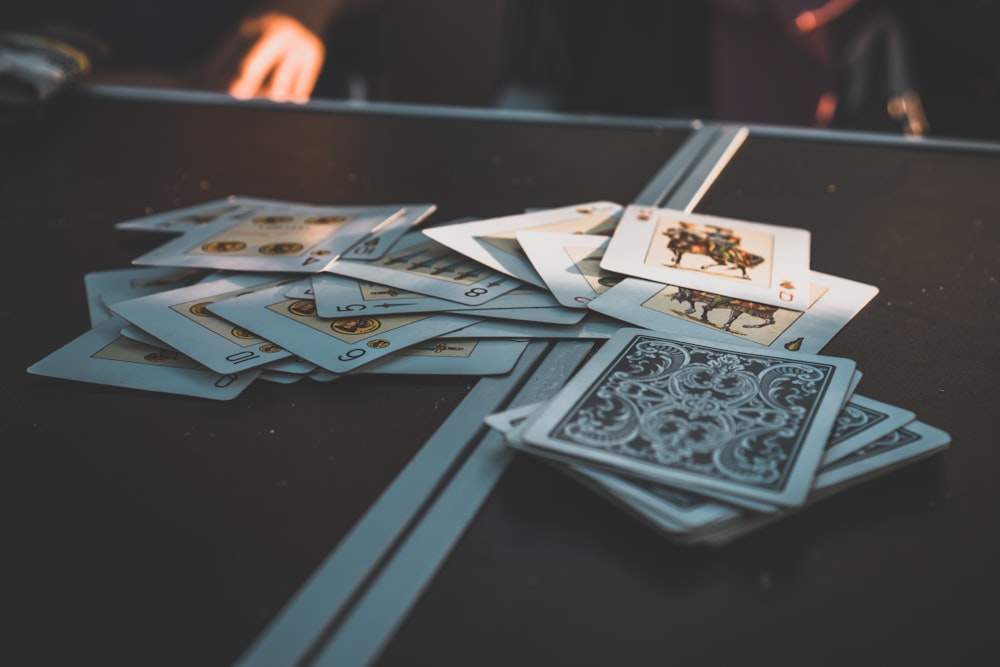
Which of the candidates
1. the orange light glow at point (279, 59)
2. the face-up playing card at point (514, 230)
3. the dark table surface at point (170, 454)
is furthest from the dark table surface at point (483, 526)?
the orange light glow at point (279, 59)

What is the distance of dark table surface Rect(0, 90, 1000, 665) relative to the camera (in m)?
0.61

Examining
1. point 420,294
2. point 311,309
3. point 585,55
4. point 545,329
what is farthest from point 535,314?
point 585,55

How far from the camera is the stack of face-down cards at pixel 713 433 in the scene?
0.69 meters

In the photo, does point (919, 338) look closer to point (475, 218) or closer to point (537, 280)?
point (537, 280)

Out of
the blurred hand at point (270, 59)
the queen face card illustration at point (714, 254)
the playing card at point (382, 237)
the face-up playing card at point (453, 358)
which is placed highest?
the blurred hand at point (270, 59)

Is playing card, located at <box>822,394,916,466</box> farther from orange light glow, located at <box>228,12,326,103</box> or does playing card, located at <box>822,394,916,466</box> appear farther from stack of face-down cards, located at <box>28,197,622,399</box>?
orange light glow, located at <box>228,12,326,103</box>

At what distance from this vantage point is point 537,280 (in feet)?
3.48

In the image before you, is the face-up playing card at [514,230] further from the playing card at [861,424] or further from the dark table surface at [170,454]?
the playing card at [861,424]

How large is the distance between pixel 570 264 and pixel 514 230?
0.43 ft

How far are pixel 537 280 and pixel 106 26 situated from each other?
8.38 ft

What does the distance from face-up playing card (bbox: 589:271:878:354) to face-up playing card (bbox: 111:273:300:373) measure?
350 millimetres

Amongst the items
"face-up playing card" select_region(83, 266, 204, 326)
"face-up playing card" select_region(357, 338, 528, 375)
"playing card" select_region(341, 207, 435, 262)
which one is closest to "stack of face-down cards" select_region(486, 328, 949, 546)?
"face-up playing card" select_region(357, 338, 528, 375)

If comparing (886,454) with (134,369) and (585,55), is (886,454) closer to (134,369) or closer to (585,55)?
(134,369)

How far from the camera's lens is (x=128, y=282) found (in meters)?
1.14
